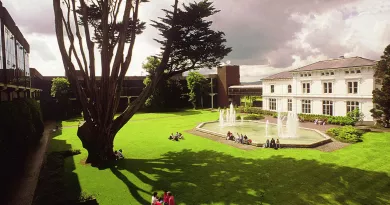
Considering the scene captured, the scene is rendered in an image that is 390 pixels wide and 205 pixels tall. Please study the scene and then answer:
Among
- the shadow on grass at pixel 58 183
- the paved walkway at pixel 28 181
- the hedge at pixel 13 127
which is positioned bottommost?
the paved walkway at pixel 28 181

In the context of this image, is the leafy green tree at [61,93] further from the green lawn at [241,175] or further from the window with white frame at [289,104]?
the window with white frame at [289,104]

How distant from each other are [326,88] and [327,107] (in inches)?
107

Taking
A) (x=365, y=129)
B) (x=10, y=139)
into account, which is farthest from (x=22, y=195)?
(x=365, y=129)

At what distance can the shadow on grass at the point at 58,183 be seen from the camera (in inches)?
406

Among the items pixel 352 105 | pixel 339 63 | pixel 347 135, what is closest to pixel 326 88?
pixel 339 63

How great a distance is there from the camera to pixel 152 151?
20.4 m

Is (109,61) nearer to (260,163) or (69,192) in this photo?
(69,192)

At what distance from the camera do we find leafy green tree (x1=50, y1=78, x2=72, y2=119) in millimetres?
43044

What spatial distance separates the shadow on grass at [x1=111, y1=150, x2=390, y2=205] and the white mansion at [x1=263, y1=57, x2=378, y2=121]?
65.4ft

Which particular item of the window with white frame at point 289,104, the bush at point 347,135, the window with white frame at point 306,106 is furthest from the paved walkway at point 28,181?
the window with white frame at point 289,104

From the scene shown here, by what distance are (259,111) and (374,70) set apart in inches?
695

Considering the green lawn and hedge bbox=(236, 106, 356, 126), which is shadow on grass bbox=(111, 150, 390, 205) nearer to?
the green lawn

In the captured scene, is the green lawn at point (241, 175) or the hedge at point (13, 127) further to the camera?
the hedge at point (13, 127)

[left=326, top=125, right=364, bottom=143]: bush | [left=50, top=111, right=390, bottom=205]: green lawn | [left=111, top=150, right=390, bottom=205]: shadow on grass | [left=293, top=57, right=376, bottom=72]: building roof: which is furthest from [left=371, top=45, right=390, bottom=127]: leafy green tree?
[left=111, top=150, right=390, bottom=205]: shadow on grass
